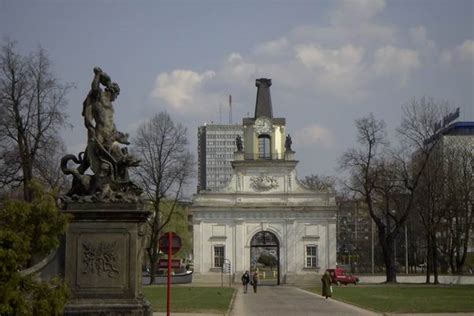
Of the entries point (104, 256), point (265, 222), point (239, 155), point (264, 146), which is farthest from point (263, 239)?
point (104, 256)

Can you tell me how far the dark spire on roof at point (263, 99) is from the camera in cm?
7062

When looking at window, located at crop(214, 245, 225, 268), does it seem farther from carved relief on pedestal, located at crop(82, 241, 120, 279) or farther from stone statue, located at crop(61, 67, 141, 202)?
carved relief on pedestal, located at crop(82, 241, 120, 279)

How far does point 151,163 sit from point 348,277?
18.7 m

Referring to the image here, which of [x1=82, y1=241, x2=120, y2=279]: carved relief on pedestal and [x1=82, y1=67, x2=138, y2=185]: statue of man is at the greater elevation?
[x1=82, y1=67, x2=138, y2=185]: statue of man

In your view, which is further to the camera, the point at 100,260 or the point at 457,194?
the point at 457,194

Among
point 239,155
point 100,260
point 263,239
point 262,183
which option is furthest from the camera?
point 263,239

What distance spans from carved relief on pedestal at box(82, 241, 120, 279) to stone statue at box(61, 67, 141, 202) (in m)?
1.06

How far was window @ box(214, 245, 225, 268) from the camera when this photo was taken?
66438mm

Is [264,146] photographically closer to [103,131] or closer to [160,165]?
[160,165]

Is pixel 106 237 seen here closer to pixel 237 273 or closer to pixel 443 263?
pixel 237 273

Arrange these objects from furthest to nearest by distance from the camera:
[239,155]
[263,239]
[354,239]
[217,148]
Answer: [217,148]
[354,239]
[263,239]
[239,155]

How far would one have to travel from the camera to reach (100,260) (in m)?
Result: 15.8

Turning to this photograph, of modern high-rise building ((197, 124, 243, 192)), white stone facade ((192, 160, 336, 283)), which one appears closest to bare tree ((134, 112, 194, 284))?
white stone facade ((192, 160, 336, 283))

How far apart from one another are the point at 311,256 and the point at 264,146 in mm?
11098
